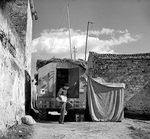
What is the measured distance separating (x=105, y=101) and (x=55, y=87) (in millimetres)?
2346

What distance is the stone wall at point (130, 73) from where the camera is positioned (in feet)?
43.1

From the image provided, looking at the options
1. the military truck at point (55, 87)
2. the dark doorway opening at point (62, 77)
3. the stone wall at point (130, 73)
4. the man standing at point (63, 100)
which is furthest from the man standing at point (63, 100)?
the stone wall at point (130, 73)

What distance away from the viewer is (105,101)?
1060 cm

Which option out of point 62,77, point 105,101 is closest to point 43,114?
point 62,77

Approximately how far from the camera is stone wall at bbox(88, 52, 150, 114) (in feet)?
43.1

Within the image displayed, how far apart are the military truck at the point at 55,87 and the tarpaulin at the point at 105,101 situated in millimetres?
375

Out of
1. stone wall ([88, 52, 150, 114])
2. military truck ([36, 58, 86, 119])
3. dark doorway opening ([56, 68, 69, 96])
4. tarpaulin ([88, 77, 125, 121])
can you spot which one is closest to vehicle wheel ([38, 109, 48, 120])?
military truck ([36, 58, 86, 119])

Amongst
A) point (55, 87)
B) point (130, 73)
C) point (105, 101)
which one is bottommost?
point (105, 101)

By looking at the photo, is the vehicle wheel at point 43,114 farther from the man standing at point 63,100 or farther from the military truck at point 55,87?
the man standing at point 63,100

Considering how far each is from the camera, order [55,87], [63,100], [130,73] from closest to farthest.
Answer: [63,100]
[55,87]
[130,73]

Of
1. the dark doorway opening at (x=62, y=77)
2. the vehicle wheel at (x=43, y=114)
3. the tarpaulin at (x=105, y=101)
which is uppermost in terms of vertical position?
the dark doorway opening at (x=62, y=77)

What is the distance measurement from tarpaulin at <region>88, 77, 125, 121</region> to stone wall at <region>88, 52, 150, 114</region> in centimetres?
273

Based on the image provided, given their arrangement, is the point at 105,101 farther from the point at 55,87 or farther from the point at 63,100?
the point at 55,87

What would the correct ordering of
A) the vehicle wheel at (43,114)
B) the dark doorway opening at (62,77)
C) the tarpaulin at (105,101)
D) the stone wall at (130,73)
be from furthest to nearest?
1. the stone wall at (130,73)
2. the dark doorway opening at (62,77)
3. the vehicle wheel at (43,114)
4. the tarpaulin at (105,101)
